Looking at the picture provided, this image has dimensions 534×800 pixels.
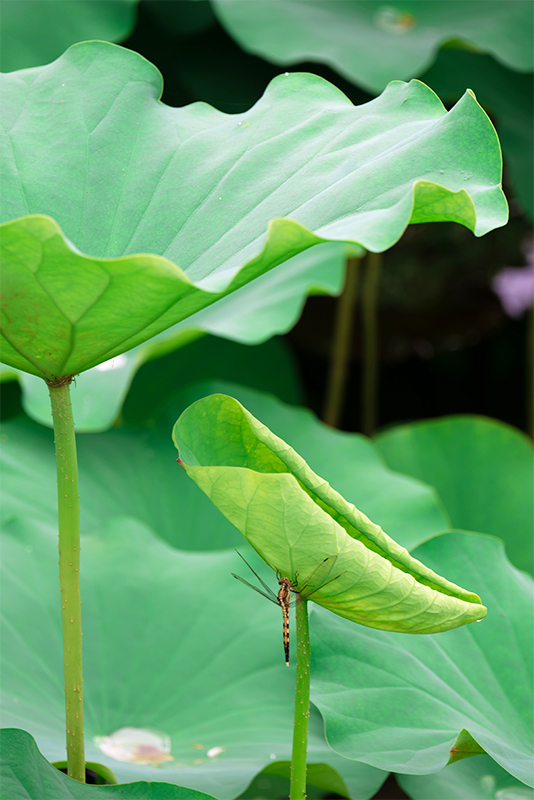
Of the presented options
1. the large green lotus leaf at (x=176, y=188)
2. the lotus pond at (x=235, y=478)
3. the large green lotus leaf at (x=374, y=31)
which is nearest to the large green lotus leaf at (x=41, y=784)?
the lotus pond at (x=235, y=478)

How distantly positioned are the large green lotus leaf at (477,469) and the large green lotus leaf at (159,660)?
519 millimetres

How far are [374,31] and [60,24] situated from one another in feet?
1.94

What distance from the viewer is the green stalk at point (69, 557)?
1.56 feet

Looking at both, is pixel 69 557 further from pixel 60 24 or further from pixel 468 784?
pixel 60 24

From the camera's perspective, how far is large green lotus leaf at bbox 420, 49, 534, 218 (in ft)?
4.85

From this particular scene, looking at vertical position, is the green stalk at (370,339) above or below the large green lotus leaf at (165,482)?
above

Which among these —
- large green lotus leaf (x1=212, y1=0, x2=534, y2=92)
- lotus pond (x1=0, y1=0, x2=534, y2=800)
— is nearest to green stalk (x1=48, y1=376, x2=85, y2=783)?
lotus pond (x1=0, y1=0, x2=534, y2=800)

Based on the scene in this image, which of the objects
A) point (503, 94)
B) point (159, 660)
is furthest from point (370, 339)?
point (159, 660)

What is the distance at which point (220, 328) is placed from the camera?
102 centimetres

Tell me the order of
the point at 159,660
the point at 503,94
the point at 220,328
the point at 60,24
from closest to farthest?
the point at 159,660 < the point at 220,328 < the point at 60,24 < the point at 503,94

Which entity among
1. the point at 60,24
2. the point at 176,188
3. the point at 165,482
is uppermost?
the point at 60,24

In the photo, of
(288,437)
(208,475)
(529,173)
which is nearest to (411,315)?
(529,173)

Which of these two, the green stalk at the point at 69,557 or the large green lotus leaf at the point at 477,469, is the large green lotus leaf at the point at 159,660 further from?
the large green lotus leaf at the point at 477,469

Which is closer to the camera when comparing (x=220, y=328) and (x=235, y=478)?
(x=235, y=478)
